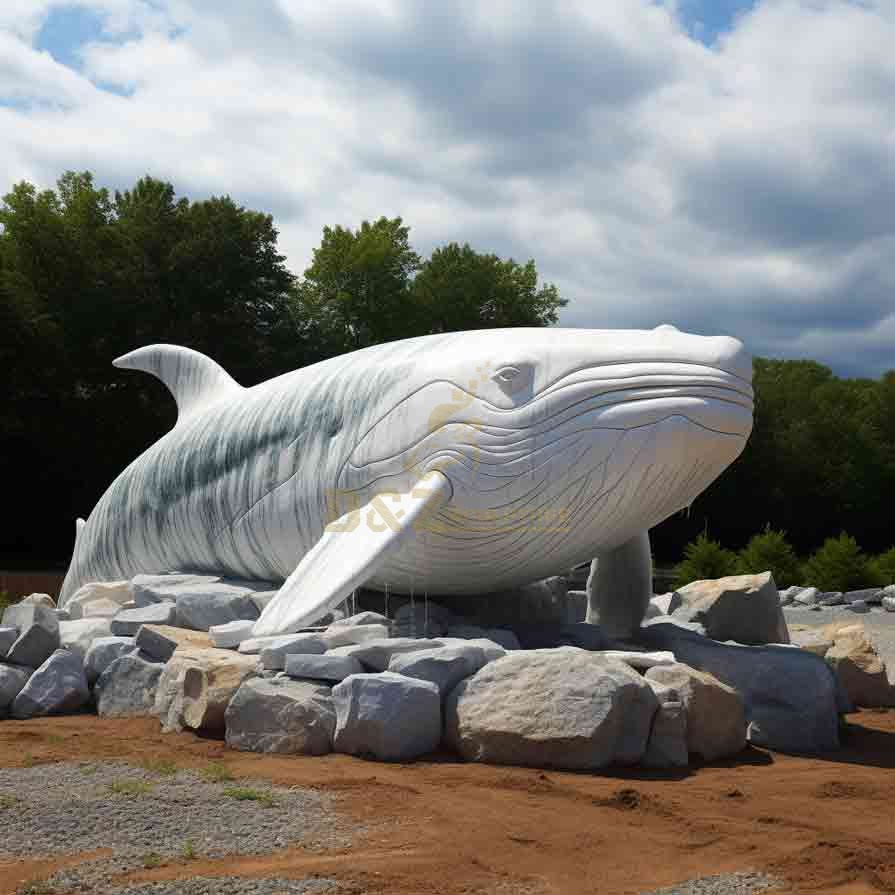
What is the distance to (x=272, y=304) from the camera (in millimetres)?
36344

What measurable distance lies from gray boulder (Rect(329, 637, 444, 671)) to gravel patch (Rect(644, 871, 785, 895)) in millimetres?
3176

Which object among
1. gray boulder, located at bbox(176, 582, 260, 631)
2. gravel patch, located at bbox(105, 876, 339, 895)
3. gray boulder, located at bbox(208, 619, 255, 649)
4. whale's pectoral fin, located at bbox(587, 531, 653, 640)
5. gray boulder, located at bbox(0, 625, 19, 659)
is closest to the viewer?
gravel patch, located at bbox(105, 876, 339, 895)

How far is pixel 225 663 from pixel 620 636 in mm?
4033

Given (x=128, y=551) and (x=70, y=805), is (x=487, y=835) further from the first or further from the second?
(x=128, y=551)

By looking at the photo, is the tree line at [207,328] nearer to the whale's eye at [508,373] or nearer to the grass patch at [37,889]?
the whale's eye at [508,373]

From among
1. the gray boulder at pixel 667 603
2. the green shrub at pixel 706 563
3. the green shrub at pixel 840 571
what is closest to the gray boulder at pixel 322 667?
the gray boulder at pixel 667 603

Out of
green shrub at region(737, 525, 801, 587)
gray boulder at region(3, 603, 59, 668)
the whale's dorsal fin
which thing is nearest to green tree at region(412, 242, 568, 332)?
green shrub at region(737, 525, 801, 587)

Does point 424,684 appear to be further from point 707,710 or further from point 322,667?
point 707,710

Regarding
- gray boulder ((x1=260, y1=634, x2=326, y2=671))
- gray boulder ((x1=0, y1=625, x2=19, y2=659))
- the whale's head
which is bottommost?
gray boulder ((x1=0, y1=625, x2=19, y2=659))

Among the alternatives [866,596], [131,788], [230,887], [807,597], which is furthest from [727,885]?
[866,596]

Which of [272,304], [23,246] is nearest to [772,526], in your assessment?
[272,304]

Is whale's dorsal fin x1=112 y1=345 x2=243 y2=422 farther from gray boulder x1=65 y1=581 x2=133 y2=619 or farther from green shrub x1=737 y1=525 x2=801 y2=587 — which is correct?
green shrub x1=737 y1=525 x2=801 y2=587

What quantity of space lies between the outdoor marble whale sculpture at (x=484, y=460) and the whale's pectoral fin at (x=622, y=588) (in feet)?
0.04

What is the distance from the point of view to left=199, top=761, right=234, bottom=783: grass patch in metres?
5.41
